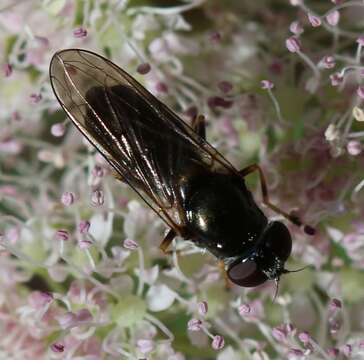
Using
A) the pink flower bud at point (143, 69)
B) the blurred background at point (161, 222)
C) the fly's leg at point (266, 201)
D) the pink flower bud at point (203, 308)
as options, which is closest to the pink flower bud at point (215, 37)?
the blurred background at point (161, 222)

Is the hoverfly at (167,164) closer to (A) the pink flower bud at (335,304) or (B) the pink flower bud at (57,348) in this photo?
(A) the pink flower bud at (335,304)

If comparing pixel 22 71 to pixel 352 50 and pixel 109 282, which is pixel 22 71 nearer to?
pixel 109 282

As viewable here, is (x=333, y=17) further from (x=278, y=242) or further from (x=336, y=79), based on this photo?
(x=278, y=242)

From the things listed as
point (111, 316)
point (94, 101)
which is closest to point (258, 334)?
point (111, 316)

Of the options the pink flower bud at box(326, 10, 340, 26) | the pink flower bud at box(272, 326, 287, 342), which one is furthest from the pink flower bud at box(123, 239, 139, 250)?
A: the pink flower bud at box(326, 10, 340, 26)

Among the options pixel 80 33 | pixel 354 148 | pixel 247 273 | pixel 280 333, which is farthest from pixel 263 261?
pixel 80 33

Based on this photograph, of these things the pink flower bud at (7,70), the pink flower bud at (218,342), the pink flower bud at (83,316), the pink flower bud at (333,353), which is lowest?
the pink flower bud at (333,353)
